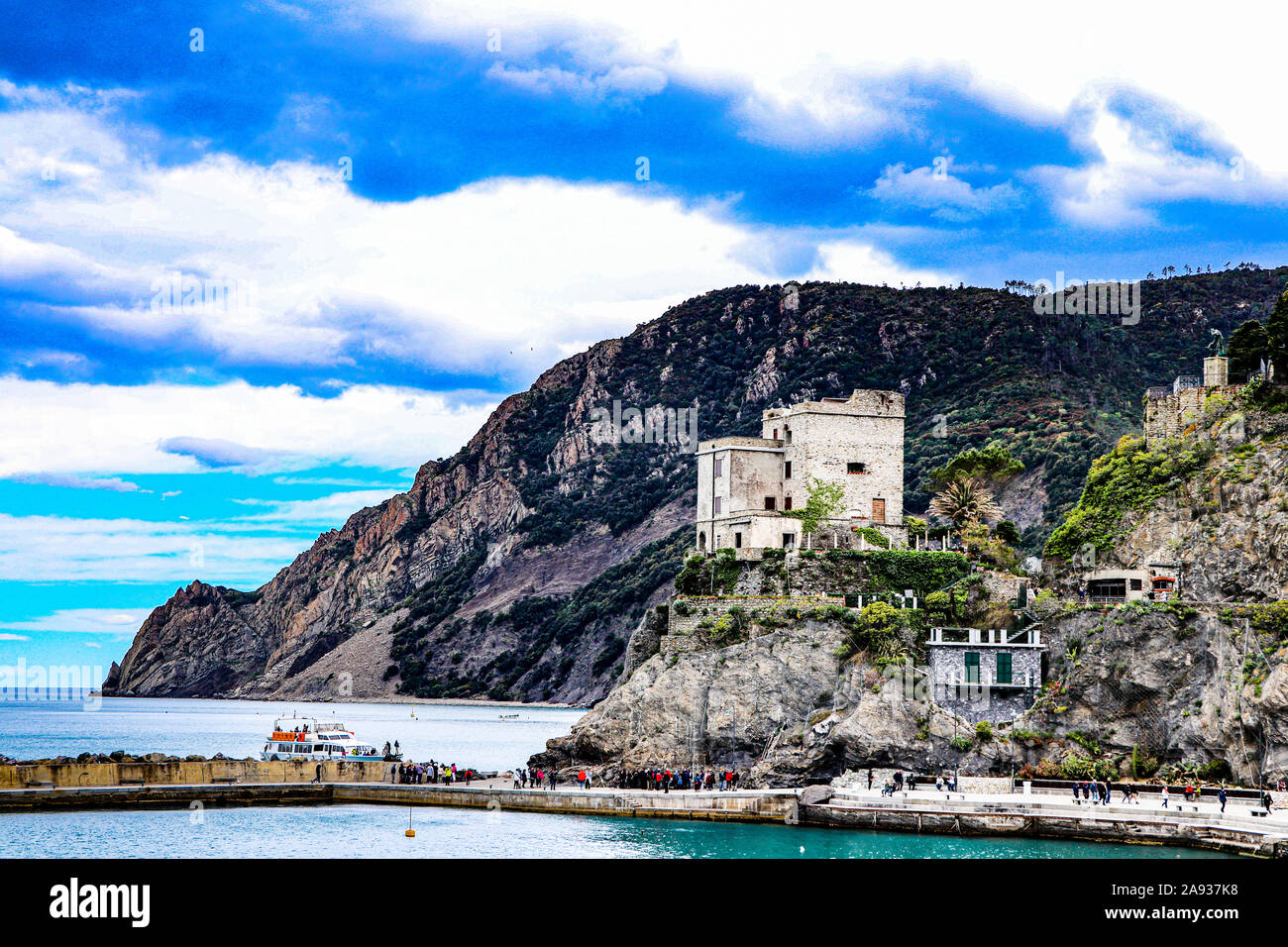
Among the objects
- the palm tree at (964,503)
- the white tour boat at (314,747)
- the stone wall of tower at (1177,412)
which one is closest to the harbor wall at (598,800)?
the white tour boat at (314,747)

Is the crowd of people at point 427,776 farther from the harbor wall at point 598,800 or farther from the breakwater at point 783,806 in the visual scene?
the harbor wall at point 598,800

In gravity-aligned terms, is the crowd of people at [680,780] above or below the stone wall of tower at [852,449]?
below

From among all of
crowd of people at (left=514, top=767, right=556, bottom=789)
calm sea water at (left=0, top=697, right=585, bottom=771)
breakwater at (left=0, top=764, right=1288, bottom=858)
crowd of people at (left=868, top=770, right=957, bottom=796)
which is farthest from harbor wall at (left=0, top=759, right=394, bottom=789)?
calm sea water at (left=0, top=697, right=585, bottom=771)

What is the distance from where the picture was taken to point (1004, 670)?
59.5m

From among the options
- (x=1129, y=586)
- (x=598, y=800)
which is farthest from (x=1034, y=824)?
(x=598, y=800)

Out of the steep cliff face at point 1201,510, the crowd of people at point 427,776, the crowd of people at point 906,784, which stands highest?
the steep cliff face at point 1201,510

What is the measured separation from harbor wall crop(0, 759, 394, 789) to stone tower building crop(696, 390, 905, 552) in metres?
21.0

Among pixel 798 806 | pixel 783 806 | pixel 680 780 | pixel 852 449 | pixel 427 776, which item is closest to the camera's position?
pixel 798 806

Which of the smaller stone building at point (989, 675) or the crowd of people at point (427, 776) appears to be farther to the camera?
the crowd of people at point (427, 776)

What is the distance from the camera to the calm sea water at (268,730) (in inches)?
4225

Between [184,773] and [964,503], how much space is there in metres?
40.0

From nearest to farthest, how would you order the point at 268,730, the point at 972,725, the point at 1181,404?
the point at 972,725, the point at 1181,404, the point at 268,730

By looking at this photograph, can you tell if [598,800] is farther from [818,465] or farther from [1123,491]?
[1123,491]

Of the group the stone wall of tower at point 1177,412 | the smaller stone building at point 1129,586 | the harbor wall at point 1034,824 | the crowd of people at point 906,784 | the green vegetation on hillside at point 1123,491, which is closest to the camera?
the harbor wall at point 1034,824
